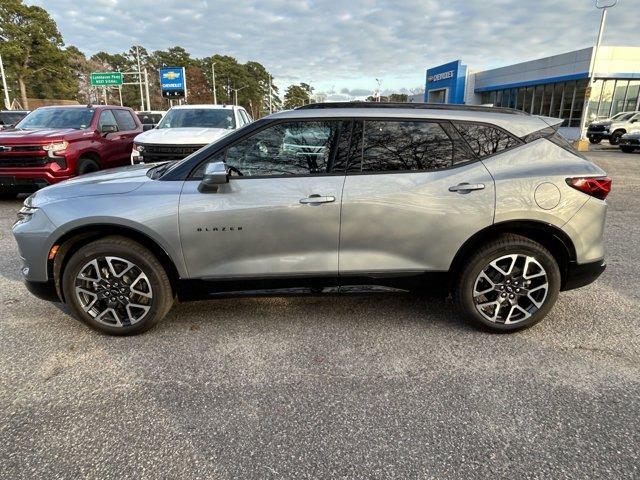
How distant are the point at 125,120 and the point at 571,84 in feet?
98.9

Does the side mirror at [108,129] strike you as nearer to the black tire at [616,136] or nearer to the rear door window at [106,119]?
the rear door window at [106,119]

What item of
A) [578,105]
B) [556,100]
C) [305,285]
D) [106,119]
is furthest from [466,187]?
[556,100]

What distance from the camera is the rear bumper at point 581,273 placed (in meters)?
3.25

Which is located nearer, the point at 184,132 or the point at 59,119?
the point at 184,132

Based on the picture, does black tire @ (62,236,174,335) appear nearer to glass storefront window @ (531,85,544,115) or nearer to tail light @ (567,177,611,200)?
tail light @ (567,177,611,200)

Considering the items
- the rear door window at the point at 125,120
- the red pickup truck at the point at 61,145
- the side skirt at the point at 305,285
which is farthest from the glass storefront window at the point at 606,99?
the side skirt at the point at 305,285

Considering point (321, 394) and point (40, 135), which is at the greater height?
point (40, 135)

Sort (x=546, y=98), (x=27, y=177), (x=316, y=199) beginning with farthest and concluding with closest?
1. (x=546, y=98)
2. (x=27, y=177)
3. (x=316, y=199)

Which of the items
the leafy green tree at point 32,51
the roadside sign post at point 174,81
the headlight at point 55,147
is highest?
the leafy green tree at point 32,51

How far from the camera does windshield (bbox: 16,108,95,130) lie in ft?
→ 28.0

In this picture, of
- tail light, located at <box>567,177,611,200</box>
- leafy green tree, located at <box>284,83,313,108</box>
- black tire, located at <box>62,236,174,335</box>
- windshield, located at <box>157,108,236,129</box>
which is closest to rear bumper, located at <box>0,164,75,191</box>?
windshield, located at <box>157,108,236,129</box>

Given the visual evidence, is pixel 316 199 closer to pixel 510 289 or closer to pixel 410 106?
pixel 410 106

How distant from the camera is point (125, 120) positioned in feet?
32.3

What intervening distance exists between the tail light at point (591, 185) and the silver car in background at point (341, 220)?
0.01 meters
